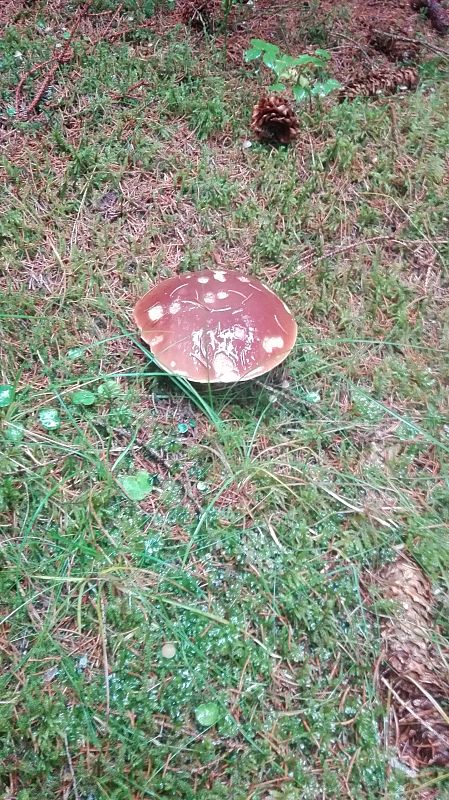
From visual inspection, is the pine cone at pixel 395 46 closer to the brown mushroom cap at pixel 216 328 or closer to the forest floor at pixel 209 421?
the forest floor at pixel 209 421

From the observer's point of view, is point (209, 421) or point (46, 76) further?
point (46, 76)

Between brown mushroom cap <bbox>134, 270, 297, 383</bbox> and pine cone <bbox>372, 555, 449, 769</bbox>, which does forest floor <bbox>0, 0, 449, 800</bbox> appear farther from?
brown mushroom cap <bbox>134, 270, 297, 383</bbox>

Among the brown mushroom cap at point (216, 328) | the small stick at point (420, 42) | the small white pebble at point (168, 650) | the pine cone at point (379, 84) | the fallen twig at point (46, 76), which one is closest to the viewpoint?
the small white pebble at point (168, 650)

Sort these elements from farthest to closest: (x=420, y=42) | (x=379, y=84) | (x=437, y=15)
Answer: (x=437, y=15)
(x=420, y=42)
(x=379, y=84)

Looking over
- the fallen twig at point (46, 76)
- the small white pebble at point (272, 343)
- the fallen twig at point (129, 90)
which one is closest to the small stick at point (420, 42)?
the fallen twig at point (129, 90)

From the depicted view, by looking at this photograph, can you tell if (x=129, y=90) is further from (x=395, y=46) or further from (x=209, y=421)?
(x=209, y=421)

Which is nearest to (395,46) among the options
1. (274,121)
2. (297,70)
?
(297,70)
